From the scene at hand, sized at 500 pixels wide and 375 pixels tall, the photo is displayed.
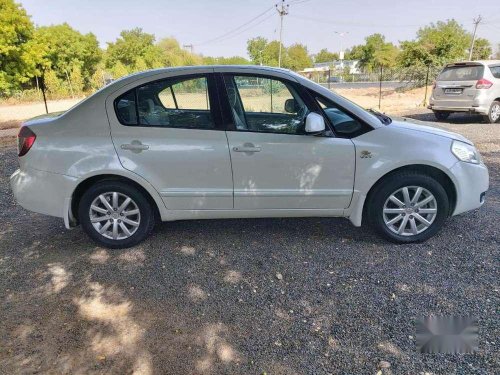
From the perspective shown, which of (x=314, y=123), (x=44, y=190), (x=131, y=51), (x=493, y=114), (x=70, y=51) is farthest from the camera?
(x=131, y=51)

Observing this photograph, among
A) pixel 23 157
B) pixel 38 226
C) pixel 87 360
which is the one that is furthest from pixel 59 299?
pixel 38 226

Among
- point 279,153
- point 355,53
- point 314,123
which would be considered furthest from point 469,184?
point 355,53

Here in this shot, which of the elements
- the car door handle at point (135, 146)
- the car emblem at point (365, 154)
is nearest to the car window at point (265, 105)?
the car emblem at point (365, 154)

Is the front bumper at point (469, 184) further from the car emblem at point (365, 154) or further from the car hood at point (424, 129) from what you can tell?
the car emblem at point (365, 154)

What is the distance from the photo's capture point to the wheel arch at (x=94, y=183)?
3613mm

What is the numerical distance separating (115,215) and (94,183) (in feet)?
1.17

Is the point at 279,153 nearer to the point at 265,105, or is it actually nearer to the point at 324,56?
the point at 265,105

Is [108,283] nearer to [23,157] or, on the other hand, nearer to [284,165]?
[23,157]

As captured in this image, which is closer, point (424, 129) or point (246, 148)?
point (246, 148)

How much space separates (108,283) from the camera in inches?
126

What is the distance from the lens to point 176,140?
3496mm

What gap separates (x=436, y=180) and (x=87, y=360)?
10.7 ft

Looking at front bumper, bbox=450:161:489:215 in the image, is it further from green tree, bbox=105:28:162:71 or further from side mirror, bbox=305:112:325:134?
green tree, bbox=105:28:162:71

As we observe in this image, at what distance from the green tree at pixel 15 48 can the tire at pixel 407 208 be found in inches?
1256
